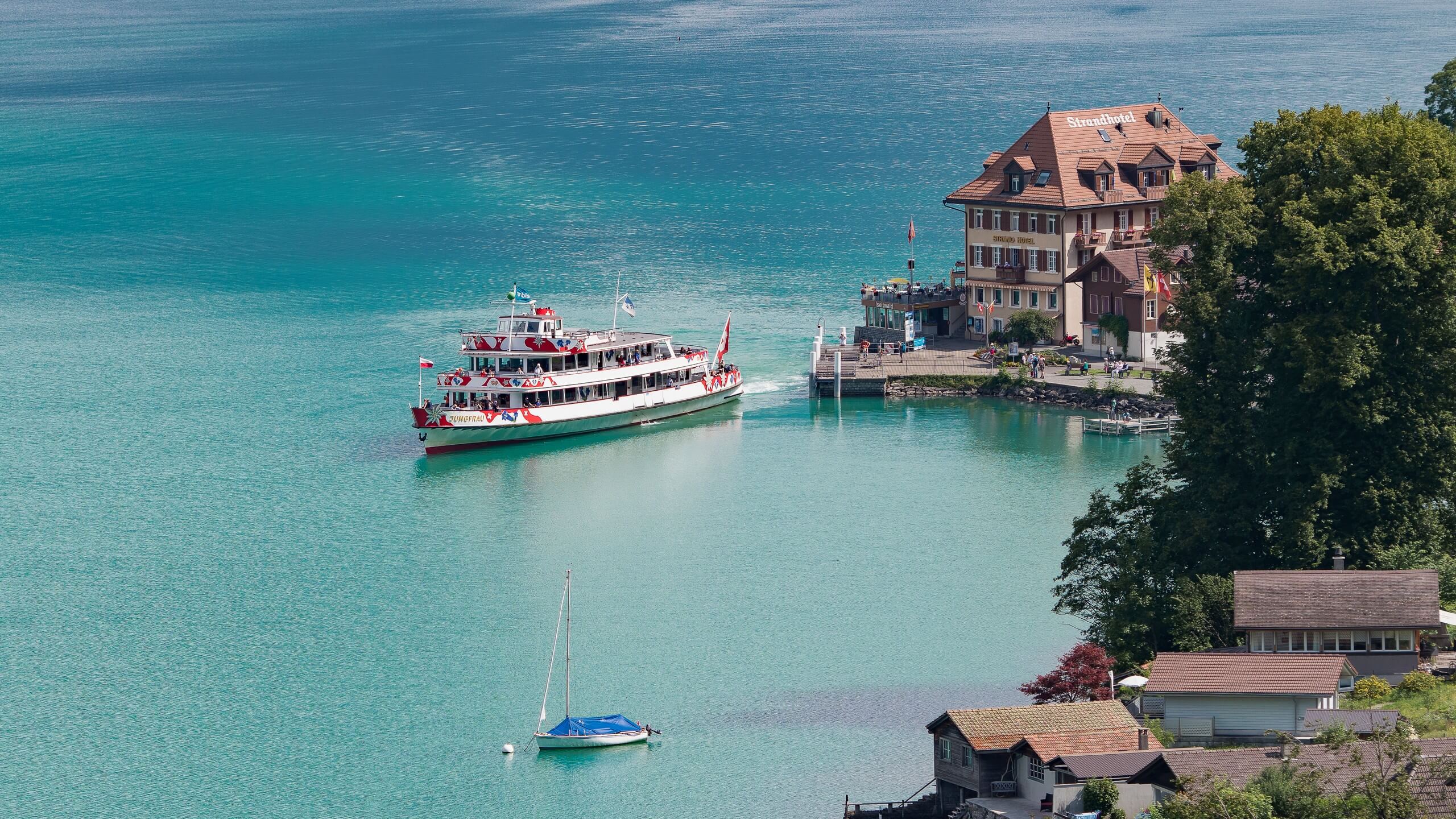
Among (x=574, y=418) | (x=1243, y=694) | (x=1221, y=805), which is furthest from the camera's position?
(x=574, y=418)

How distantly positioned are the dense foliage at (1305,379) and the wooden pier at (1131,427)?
36591mm

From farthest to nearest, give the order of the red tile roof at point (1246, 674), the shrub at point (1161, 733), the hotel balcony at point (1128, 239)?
the hotel balcony at point (1128, 239), the red tile roof at point (1246, 674), the shrub at point (1161, 733)

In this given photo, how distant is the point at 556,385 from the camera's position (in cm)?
10875

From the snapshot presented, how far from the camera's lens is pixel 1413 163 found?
64375 mm

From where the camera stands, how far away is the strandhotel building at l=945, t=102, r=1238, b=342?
11700cm

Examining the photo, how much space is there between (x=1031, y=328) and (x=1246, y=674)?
205ft

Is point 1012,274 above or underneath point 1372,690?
above

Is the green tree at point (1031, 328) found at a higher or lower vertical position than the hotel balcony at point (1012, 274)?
lower

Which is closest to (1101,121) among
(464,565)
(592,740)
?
(464,565)

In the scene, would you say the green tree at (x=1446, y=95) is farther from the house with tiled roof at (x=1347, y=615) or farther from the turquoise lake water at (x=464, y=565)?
the house with tiled roof at (x=1347, y=615)

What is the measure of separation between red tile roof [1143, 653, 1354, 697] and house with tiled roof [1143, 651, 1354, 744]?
0.5 inches

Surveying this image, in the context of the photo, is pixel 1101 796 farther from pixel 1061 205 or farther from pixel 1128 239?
pixel 1128 239

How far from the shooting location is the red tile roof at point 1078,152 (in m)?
117

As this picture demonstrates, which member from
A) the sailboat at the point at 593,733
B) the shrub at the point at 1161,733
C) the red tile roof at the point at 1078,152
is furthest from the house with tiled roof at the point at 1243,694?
the red tile roof at the point at 1078,152
